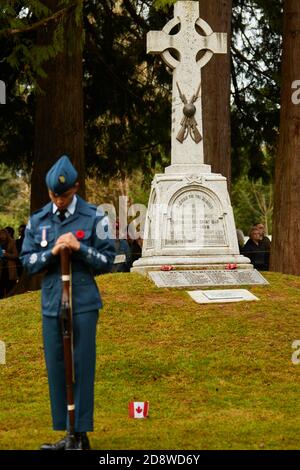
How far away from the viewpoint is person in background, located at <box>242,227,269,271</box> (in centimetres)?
1912

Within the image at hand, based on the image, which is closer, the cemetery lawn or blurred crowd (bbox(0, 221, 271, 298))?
the cemetery lawn

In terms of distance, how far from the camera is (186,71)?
1543 centimetres

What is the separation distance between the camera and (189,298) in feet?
44.8

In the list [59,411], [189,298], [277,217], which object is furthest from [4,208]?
[59,411]

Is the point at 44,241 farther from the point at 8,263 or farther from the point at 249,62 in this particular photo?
the point at 249,62

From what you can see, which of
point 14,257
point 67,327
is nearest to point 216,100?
point 14,257

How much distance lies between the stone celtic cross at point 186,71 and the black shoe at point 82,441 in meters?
8.28

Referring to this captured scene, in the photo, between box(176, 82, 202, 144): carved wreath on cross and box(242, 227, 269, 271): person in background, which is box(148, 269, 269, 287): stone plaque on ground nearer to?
box(176, 82, 202, 144): carved wreath on cross

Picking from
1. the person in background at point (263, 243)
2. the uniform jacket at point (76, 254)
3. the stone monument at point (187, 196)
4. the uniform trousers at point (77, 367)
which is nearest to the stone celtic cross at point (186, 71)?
the stone monument at point (187, 196)

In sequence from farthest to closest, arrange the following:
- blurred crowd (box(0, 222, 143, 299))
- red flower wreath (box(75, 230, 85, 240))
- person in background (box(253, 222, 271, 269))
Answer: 1. person in background (box(253, 222, 271, 269))
2. blurred crowd (box(0, 222, 143, 299))
3. red flower wreath (box(75, 230, 85, 240))

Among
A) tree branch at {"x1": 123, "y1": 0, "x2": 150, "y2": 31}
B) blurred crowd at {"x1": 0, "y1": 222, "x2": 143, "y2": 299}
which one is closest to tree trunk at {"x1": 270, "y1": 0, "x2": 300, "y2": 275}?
blurred crowd at {"x1": 0, "y1": 222, "x2": 143, "y2": 299}

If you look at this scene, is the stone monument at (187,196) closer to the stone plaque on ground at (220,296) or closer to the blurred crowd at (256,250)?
the stone plaque on ground at (220,296)

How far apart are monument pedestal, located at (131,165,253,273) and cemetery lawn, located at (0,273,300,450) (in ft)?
2.10

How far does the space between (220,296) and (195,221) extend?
161 cm
